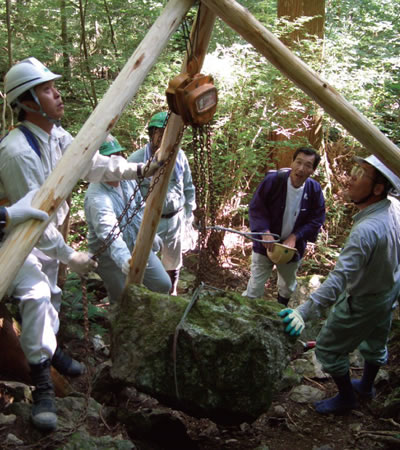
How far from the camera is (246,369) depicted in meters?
2.79

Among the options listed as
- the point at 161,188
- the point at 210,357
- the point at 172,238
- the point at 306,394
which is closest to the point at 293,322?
the point at 210,357

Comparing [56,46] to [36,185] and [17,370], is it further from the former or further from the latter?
[17,370]

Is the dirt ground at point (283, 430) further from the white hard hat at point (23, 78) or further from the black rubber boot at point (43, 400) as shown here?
the white hard hat at point (23, 78)

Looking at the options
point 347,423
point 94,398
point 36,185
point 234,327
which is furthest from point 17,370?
point 347,423

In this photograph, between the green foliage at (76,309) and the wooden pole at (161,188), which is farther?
the green foliage at (76,309)

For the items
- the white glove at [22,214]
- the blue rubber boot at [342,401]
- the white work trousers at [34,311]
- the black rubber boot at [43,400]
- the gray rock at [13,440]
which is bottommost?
the gray rock at [13,440]

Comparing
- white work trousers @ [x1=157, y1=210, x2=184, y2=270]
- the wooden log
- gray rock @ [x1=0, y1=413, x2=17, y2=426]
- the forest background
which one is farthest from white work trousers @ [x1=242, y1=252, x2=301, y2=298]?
gray rock @ [x1=0, y1=413, x2=17, y2=426]

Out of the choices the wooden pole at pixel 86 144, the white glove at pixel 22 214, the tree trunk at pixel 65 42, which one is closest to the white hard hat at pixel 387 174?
the wooden pole at pixel 86 144

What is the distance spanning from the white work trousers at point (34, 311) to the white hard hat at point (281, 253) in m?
2.46

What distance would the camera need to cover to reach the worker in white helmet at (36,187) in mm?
2719

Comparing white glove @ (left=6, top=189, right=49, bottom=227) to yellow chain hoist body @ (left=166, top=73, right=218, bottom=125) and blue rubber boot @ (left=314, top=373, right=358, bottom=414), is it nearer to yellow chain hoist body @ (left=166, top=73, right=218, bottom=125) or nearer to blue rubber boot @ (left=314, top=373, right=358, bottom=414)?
yellow chain hoist body @ (left=166, top=73, right=218, bottom=125)

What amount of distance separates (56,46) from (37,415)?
648 cm

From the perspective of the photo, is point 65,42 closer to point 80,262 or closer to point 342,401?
point 80,262

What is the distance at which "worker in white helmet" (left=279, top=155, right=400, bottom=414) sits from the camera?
3.02 metres
